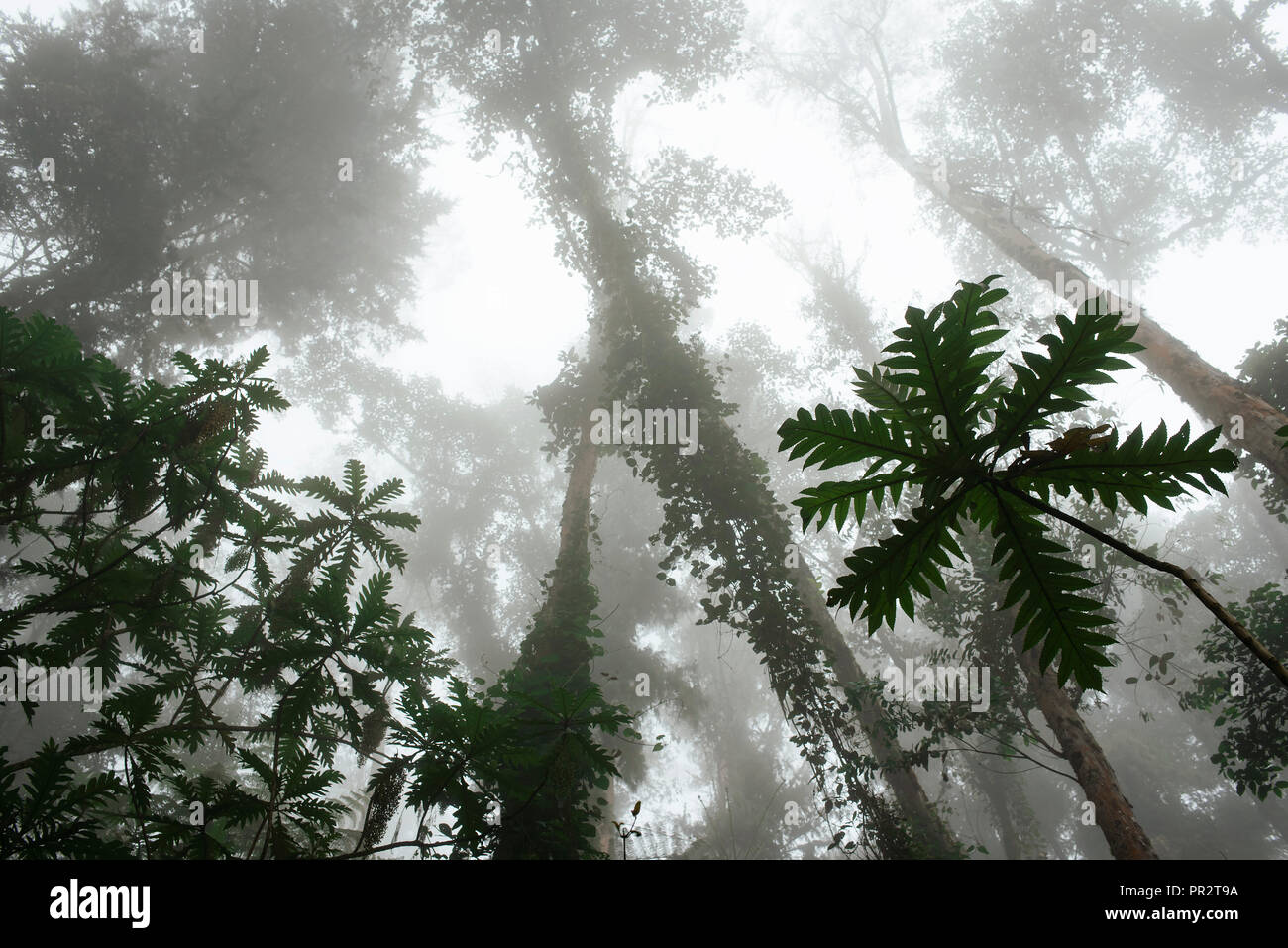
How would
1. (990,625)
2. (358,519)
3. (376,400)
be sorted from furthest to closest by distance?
(376,400), (990,625), (358,519)

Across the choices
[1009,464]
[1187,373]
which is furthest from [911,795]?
[1009,464]

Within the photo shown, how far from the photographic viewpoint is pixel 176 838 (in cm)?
188

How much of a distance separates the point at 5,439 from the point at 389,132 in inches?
722

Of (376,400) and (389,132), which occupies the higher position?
(389,132)

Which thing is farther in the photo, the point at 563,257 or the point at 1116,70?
the point at 1116,70

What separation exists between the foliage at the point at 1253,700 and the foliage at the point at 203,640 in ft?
23.0

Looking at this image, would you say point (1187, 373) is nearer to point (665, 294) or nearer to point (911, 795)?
point (911, 795)

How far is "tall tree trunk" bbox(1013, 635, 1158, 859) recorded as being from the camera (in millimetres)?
4223

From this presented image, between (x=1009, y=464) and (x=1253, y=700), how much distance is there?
7.58 meters

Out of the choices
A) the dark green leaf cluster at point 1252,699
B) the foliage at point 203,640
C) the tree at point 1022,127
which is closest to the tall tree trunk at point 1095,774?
the dark green leaf cluster at point 1252,699

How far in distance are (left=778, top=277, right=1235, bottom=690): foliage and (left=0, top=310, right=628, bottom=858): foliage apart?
1.12 meters

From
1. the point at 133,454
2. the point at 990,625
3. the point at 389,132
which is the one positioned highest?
the point at 389,132

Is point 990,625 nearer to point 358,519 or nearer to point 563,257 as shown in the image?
point 358,519
